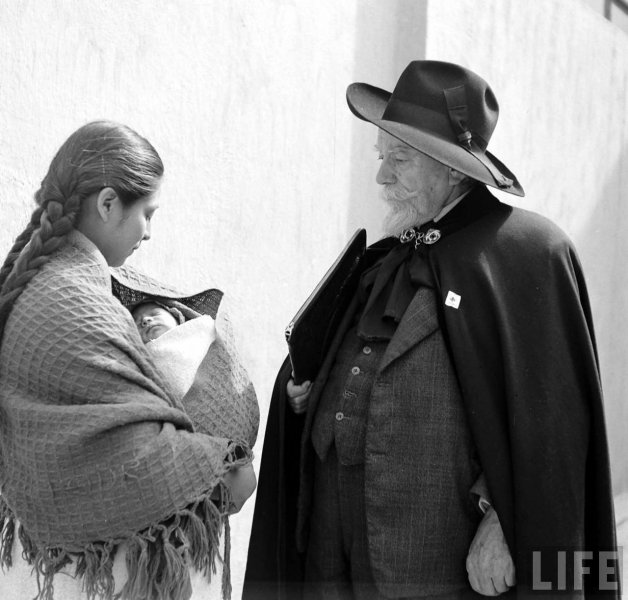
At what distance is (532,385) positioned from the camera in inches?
98.3

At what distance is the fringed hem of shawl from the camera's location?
209 centimetres

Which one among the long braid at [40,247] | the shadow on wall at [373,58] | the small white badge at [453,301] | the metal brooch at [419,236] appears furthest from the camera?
the shadow on wall at [373,58]

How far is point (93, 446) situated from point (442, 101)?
4.81ft

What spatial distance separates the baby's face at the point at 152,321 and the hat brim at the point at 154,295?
31 mm

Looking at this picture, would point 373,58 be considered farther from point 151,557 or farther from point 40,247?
point 151,557

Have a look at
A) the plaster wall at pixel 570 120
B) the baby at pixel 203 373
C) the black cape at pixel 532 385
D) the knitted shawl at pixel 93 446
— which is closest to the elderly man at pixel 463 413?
the black cape at pixel 532 385

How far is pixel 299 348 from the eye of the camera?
2.75 m

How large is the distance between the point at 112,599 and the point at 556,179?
545 cm

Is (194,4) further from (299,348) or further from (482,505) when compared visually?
(482,505)

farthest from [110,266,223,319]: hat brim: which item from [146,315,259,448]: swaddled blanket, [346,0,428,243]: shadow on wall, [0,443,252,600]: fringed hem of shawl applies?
[346,0,428,243]: shadow on wall

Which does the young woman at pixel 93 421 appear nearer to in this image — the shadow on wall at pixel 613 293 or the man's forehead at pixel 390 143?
the man's forehead at pixel 390 143

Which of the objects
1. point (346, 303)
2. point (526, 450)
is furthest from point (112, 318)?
point (526, 450)

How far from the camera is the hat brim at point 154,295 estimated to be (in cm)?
258

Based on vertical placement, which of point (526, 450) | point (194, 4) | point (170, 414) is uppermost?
point (194, 4)
